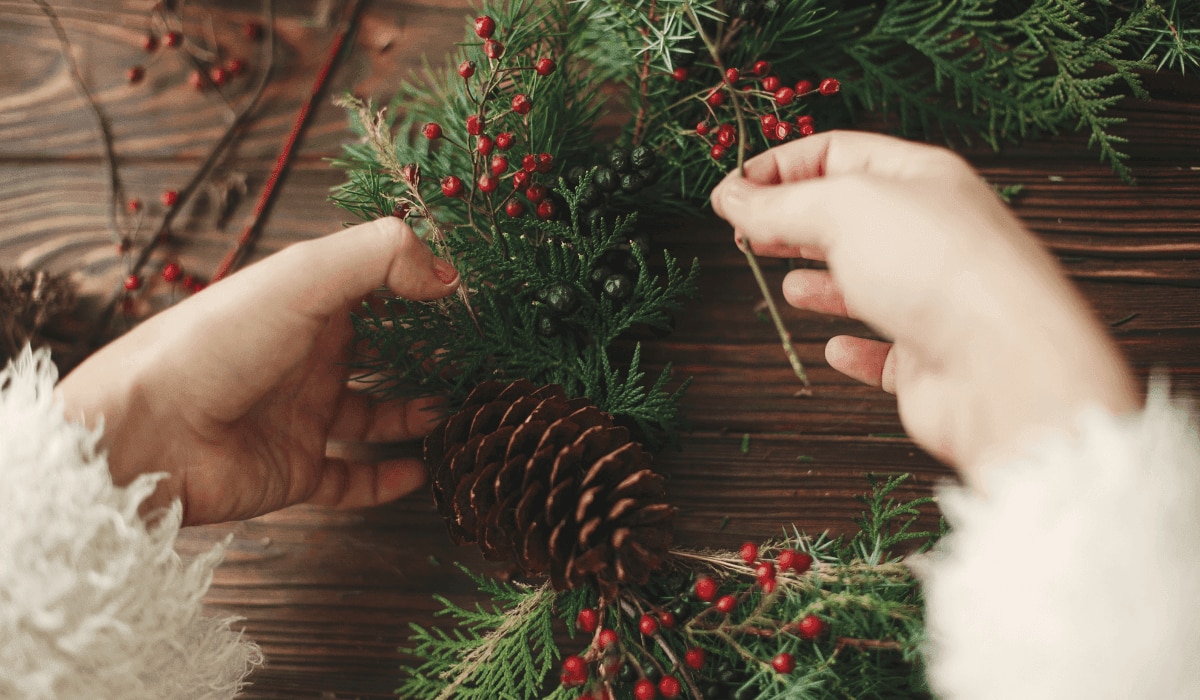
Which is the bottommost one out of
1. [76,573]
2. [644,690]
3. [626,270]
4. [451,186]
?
[644,690]

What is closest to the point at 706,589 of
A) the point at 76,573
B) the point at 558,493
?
the point at 558,493

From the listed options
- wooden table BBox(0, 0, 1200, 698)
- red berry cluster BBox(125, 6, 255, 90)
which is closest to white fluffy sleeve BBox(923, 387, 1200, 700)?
wooden table BBox(0, 0, 1200, 698)

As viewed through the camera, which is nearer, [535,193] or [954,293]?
[954,293]

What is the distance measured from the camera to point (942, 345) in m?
0.62

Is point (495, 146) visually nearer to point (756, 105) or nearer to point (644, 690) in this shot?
point (756, 105)

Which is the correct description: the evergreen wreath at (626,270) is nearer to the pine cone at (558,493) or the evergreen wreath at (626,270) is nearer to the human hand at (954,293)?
the pine cone at (558,493)

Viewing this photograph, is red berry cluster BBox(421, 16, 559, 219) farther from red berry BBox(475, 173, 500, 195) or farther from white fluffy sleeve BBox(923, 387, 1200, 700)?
white fluffy sleeve BBox(923, 387, 1200, 700)

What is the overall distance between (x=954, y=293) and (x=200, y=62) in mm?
1072

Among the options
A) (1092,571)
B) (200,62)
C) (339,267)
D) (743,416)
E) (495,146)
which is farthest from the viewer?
(200,62)

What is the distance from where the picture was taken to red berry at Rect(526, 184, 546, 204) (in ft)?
2.61

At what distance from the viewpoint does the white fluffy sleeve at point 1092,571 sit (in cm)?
54

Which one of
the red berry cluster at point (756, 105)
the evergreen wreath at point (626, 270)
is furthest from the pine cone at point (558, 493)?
the red berry cluster at point (756, 105)

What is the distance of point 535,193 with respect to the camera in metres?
0.80

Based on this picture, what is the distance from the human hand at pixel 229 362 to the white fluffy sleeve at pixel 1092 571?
21.9 inches
